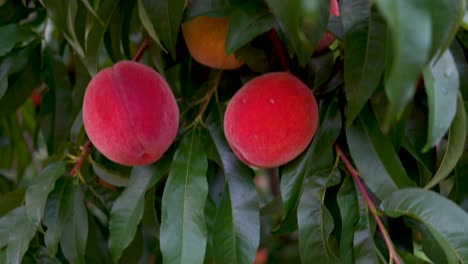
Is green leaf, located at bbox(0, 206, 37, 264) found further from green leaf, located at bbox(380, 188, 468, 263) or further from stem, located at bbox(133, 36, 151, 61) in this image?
green leaf, located at bbox(380, 188, 468, 263)

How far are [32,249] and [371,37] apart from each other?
532 mm

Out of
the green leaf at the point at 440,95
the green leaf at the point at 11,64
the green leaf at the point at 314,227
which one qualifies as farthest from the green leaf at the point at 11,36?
the green leaf at the point at 440,95

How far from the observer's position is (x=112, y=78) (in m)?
0.79

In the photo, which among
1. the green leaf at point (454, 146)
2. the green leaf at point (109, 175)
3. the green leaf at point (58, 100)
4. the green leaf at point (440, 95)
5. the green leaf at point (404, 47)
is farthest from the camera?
the green leaf at point (58, 100)

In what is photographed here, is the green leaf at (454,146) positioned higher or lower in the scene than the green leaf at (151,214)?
higher

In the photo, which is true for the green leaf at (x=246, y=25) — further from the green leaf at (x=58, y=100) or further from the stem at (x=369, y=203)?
the green leaf at (x=58, y=100)

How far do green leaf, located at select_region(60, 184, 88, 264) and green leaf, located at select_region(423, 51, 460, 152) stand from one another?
0.48 m

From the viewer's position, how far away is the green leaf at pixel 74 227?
829 millimetres

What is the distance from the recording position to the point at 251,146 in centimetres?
75

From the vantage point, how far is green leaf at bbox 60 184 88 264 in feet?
2.72

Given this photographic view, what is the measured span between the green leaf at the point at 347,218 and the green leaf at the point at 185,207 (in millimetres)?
162

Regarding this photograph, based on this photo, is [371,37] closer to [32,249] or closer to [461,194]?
[461,194]

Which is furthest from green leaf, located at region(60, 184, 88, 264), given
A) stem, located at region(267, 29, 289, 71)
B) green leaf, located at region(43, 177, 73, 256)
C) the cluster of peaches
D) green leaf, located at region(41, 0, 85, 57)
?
stem, located at region(267, 29, 289, 71)

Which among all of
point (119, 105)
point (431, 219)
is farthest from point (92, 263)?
point (431, 219)
